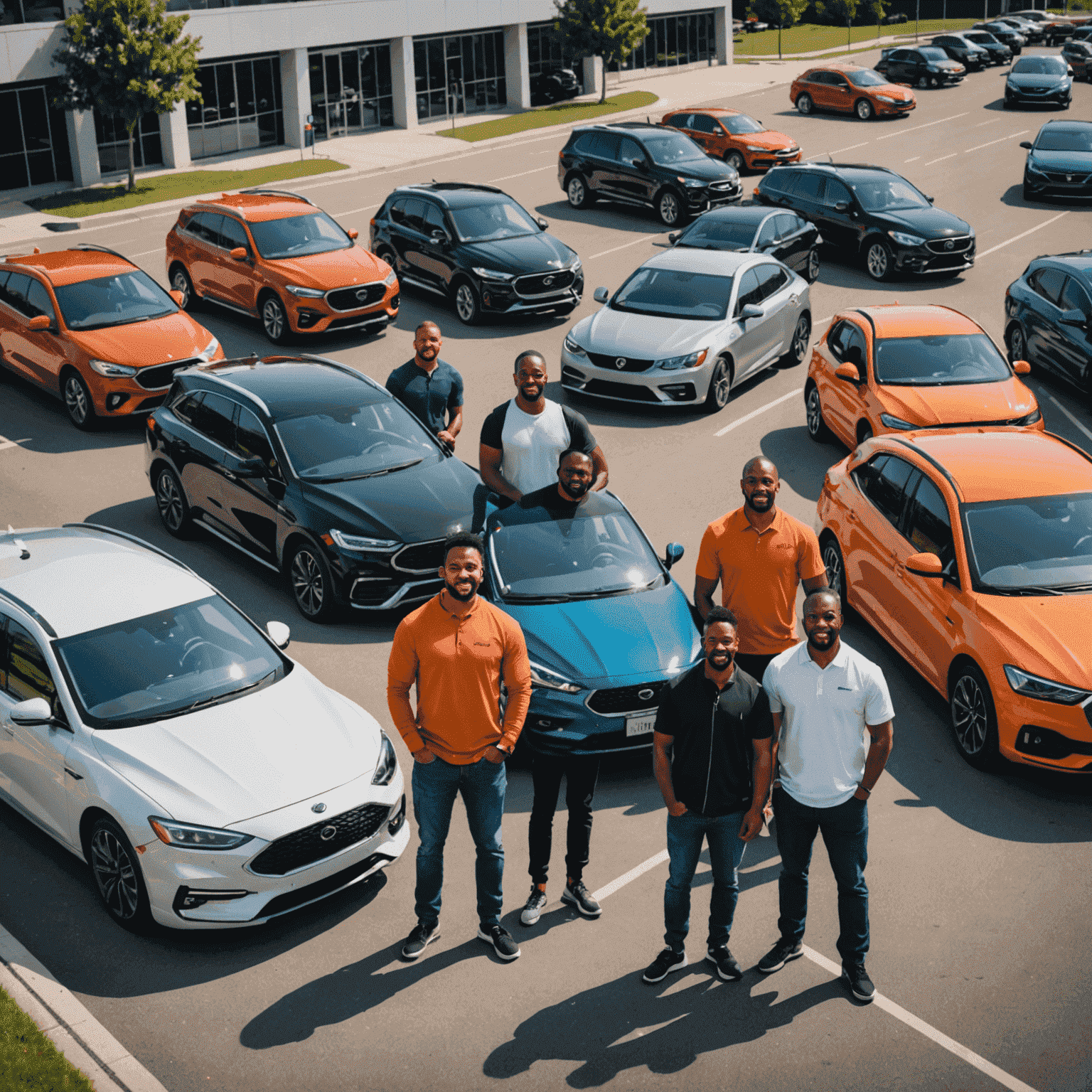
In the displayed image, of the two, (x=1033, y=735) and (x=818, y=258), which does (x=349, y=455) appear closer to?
(x=1033, y=735)

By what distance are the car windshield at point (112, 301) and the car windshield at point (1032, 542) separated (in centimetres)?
1067

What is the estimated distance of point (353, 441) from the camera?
38.6 feet

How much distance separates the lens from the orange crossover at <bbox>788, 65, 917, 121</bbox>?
1555 inches

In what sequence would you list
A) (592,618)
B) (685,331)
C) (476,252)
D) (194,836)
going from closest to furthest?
(194,836)
(592,618)
(685,331)
(476,252)

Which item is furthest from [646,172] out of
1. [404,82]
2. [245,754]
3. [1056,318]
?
[245,754]

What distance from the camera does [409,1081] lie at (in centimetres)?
610

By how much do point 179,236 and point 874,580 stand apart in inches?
537

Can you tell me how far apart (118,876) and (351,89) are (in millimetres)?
38913

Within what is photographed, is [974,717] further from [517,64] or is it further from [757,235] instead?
[517,64]

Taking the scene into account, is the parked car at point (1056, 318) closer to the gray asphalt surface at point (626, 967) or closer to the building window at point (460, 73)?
the gray asphalt surface at point (626, 967)

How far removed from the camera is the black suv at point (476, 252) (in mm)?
19328

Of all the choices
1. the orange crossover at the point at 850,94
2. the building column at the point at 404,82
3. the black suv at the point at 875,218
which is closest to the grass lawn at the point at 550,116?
the building column at the point at 404,82

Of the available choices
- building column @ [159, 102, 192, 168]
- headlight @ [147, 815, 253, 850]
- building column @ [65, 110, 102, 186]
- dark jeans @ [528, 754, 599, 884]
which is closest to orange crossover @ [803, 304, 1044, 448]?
dark jeans @ [528, 754, 599, 884]

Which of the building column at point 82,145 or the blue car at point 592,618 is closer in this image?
the blue car at point 592,618
